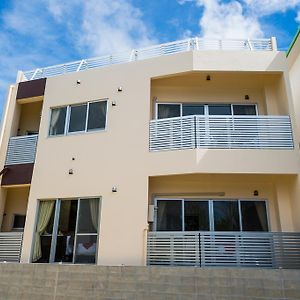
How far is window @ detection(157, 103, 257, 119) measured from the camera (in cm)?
1095

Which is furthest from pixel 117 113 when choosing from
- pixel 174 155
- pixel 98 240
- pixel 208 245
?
pixel 208 245

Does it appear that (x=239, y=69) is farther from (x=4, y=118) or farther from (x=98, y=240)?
(x=4, y=118)

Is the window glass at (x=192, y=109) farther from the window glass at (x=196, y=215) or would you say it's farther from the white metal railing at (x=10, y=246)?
the white metal railing at (x=10, y=246)

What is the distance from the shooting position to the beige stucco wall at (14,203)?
11352 mm

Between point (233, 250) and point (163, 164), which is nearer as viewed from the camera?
point (233, 250)

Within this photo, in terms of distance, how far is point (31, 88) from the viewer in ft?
39.4

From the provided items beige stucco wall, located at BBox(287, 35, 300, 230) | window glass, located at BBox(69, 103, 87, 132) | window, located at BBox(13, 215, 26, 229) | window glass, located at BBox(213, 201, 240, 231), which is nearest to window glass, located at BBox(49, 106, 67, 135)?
window glass, located at BBox(69, 103, 87, 132)


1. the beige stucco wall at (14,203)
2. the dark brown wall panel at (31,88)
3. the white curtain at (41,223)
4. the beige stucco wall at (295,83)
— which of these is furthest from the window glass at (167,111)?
the beige stucco wall at (14,203)

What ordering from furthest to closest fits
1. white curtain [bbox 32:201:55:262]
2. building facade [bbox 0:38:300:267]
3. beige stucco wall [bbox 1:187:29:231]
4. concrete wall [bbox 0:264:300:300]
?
beige stucco wall [bbox 1:187:29:231] < white curtain [bbox 32:201:55:262] < building facade [bbox 0:38:300:267] < concrete wall [bbox 0:264:300:300]

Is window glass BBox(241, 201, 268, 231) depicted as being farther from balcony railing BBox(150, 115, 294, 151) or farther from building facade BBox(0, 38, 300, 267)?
balcony railing BBox(150, 115, 294, 151)

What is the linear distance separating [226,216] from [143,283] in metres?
3.44

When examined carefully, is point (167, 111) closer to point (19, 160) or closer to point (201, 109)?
point (201, 109)

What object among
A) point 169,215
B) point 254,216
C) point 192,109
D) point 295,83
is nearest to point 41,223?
point 169,215

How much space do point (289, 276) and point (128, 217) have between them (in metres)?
4.36
